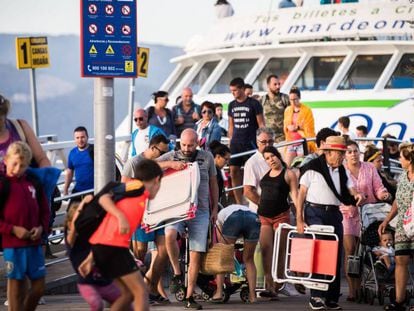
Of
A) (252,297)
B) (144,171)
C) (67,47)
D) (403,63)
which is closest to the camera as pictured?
(144,171)

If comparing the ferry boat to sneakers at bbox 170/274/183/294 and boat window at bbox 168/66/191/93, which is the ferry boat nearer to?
boat window at bbox 168/66/191/93

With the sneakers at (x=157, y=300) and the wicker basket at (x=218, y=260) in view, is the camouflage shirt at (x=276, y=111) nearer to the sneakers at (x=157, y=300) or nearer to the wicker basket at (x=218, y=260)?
the wicker basket at (x=218, y=260)

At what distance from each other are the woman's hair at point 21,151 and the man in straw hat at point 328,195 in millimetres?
4198

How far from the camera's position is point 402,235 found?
13.8m

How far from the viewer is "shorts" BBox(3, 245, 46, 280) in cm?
1052

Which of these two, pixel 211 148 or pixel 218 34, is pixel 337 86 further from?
pixel 211 148

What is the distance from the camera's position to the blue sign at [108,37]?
12.6 m

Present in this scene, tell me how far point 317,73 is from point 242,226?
11.6 meters

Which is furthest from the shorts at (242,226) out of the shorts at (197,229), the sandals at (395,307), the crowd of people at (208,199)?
the sandals at (395,307)

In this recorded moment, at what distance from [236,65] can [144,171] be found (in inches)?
672

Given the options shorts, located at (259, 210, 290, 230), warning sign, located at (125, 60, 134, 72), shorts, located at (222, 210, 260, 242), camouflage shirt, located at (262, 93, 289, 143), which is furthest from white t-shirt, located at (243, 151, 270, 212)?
camouflage shirt, located at (262, 93, 289, 143)

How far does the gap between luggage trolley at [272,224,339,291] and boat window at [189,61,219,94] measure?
547 inches

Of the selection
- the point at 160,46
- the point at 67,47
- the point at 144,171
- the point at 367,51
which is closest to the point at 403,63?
the point at 367,51

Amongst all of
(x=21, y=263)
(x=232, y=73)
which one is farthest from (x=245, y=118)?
(x=21, y=263)
